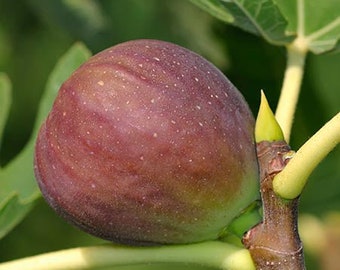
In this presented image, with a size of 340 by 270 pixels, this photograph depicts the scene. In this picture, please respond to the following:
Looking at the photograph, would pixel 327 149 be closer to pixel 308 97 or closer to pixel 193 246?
pixel 193 246

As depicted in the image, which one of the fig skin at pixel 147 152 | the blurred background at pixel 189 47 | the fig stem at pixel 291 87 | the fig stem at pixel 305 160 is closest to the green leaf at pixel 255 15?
the fig stem at pixel 291 87

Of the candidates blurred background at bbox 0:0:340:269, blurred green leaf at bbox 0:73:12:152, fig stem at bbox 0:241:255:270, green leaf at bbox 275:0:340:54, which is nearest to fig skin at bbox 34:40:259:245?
fig stem at bbox 0:241:255:270

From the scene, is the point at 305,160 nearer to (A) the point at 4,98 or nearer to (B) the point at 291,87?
(B) the point at 291,87

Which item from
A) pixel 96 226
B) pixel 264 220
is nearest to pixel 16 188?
pixel 96 226

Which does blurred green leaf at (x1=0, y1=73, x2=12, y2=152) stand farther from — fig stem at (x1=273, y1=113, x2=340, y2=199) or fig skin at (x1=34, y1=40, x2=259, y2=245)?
fig stem at (x1=273, y1=113, x2=340, y2=199)

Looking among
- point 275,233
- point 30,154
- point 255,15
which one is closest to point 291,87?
point 255,15

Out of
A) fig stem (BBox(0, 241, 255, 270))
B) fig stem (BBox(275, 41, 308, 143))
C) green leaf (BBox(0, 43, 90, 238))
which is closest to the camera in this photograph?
fig stem (BBox(0, 241, 255, 270))
